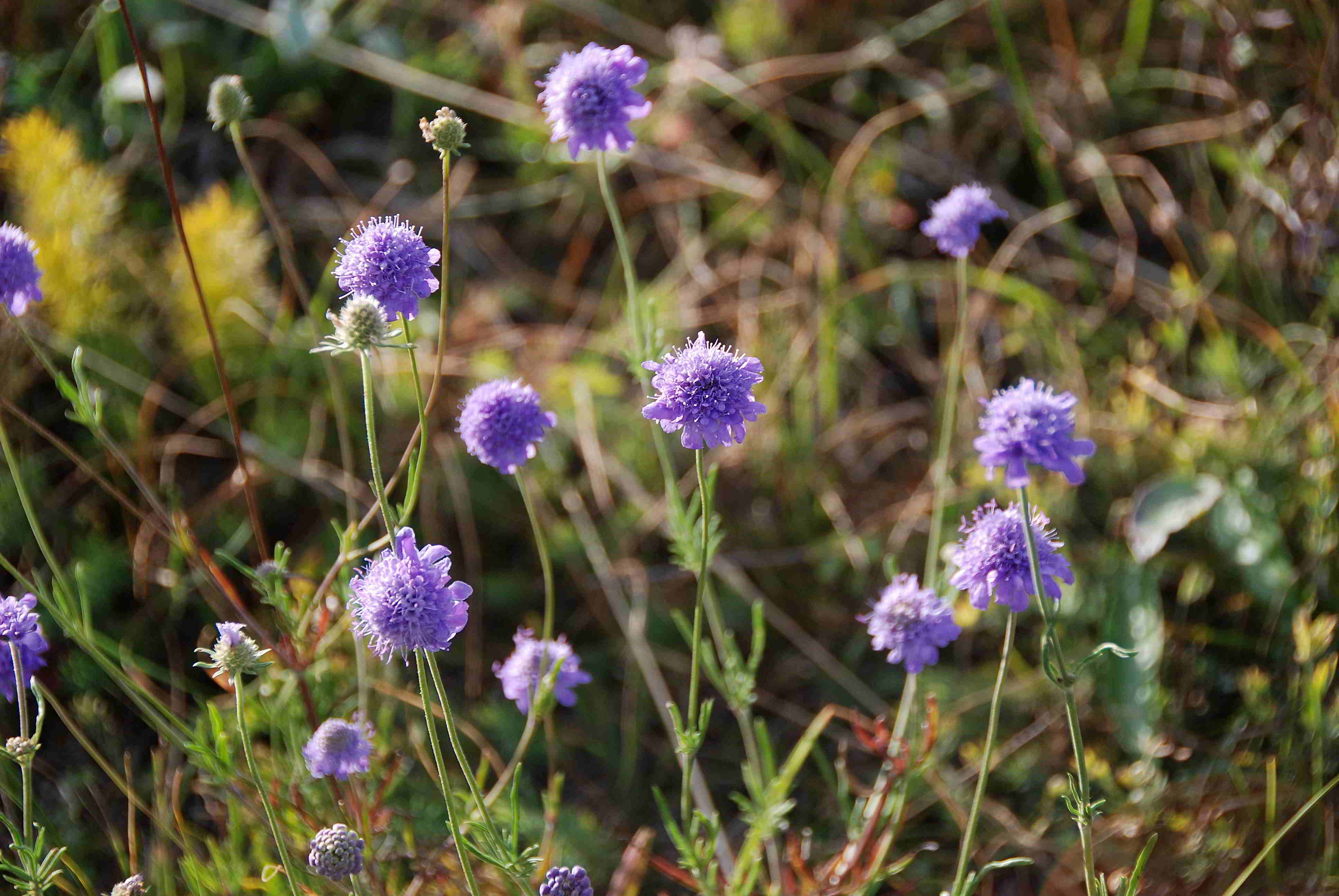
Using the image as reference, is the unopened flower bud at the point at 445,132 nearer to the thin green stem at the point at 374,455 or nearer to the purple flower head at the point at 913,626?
the thin green stem at the point at 374,455

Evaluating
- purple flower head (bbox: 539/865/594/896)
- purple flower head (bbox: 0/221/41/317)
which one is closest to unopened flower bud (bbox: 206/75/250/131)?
purple flower head (bbox: 0/221/41/317)

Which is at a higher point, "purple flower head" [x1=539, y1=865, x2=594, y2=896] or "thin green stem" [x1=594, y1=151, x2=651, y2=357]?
"thin green stem" [x1=594, y1=151, x2=651, y2=357]

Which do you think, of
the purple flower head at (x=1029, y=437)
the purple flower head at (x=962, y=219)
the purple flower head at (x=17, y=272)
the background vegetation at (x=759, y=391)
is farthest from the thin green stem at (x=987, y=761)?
the purple flower head at (x=17, y=272)

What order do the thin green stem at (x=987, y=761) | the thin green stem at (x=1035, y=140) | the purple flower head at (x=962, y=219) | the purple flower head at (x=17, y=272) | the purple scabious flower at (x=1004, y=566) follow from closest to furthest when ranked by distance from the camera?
1. the thin green stem at (x=987, y=761)
2. the purple scabious flower at (x=1004, y=566)
3. the purple flower head at (x=17, y=272)
4. the purple flower head at (x=962, y=219)
5. the thin green stem at (x=1035, y=140)

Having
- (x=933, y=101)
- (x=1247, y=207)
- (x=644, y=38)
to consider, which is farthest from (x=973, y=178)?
(x=644, y=38)

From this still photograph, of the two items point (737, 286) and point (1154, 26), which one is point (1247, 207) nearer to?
point (1154, 26)

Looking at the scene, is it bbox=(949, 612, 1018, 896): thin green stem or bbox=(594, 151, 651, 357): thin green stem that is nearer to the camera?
bbox=(949, 612, 1018, 896): thin green stem

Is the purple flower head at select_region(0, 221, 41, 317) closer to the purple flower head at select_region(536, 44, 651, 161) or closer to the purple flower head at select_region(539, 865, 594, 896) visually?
the purple flower head at select_region(536, 44, 651, 161)
